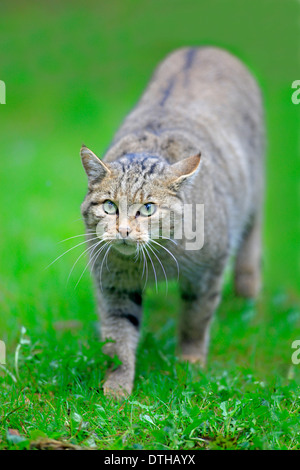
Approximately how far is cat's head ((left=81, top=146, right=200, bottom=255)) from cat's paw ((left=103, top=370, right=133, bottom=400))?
32.2 inches

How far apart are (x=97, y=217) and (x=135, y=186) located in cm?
28

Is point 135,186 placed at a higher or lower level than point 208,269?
higher

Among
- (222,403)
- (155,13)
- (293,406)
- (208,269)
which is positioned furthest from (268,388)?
(155,13)

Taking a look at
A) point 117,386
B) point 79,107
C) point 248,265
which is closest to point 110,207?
point 117,386

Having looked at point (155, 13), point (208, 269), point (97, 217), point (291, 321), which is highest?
point (155, 13)

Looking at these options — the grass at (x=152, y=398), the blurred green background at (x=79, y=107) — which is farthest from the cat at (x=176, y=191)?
the blurred green background at (x=79, y=107)

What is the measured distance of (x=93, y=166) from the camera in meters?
3.54

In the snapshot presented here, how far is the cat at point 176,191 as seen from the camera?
3477mm

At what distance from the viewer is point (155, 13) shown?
12.7 m

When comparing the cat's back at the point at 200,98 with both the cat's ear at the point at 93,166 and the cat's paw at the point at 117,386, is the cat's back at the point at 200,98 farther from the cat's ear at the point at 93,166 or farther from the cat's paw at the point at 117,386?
the cat's paw at the point at 117,386

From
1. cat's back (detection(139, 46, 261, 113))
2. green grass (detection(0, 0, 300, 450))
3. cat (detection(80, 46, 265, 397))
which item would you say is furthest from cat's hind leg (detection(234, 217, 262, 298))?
cat's back (detection(139, 46, 261, 113))

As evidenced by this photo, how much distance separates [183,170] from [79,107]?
6492mm

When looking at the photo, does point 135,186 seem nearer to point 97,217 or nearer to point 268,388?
point 97,217

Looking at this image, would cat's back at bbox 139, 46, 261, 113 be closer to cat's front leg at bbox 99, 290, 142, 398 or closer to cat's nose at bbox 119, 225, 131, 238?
cat's front leg at bbox 99, 290, 142, 398
